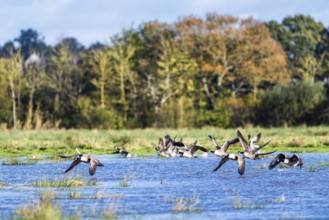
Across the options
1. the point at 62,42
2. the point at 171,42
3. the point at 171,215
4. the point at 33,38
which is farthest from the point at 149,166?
the point at 33,38

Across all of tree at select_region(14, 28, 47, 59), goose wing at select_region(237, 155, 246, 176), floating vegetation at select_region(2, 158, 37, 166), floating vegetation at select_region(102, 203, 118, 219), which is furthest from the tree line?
tree at select_region(14, 28, 47, 59)

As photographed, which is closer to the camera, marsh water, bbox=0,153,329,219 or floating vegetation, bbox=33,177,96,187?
marsh water, bbox=0,153,329,219

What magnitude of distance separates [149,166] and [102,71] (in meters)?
35.0

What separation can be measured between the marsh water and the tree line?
3016 cm

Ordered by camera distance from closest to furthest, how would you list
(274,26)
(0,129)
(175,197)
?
(175,197) → (0,129) → (274,26)

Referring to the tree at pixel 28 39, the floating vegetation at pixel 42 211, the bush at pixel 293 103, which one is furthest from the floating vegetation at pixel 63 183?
the tree at pixel 28 39

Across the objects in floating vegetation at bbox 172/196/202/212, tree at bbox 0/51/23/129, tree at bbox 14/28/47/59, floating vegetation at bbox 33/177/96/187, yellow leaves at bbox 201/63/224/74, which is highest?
tree at bbox 14/28/47/59

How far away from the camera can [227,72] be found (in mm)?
64812

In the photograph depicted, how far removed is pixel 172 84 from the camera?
62094mm

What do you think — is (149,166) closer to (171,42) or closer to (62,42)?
(171,42)

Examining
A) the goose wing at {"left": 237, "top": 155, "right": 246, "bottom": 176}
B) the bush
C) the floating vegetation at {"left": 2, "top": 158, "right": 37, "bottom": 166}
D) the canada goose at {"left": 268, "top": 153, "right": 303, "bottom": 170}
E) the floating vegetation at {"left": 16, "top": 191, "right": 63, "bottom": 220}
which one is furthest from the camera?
the bush

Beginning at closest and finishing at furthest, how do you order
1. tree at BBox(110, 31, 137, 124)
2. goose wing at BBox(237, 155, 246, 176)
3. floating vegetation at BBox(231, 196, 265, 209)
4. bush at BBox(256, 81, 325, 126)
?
1. floating vegetation at BBox(231, 196, 265, 209)
2. goose wing at BBox(237, 155, 246, 176)
3. bush at BBox(256, 81, 325, 126)
4. tree at BBox(110, 31, 137, 124)

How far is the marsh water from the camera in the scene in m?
16.9

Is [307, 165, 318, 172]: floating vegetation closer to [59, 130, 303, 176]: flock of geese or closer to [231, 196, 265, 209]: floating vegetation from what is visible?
[59, 130, 303, 176]: flock of geese
